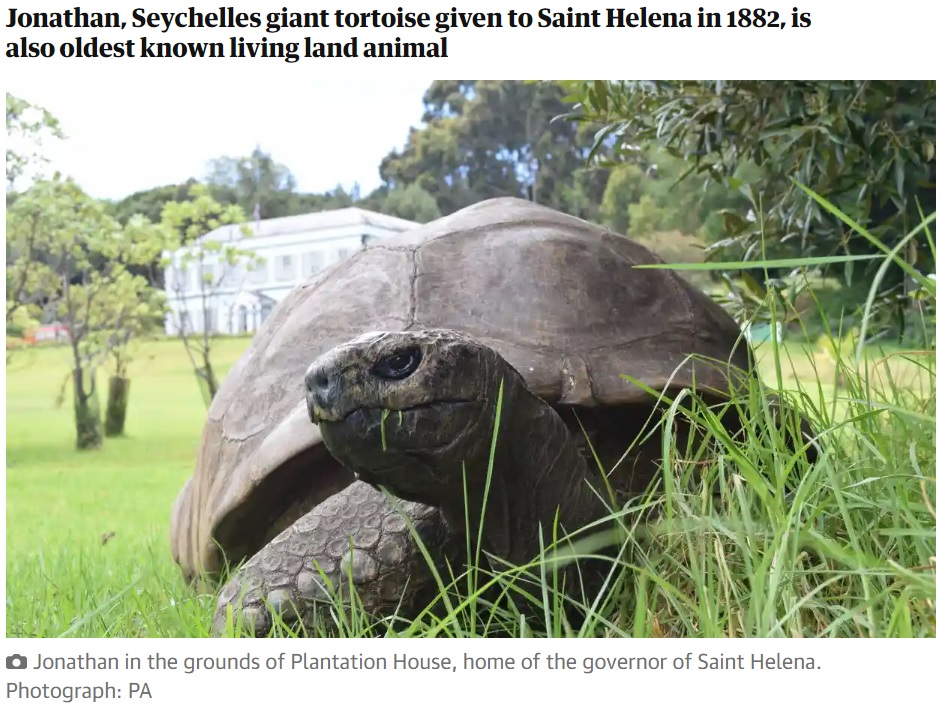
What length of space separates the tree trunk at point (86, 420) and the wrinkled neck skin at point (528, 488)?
5134 mm

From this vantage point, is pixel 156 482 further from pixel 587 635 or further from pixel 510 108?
pixel 587 635

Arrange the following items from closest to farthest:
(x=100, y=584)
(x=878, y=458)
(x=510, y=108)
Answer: (x=878, y=458)
(x=100, y=584)
(x=510, y=108)

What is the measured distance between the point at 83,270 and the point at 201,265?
807mm

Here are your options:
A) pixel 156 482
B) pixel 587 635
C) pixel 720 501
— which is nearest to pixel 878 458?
pixel 720 501

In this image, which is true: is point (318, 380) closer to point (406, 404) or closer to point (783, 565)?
point (406, 404)

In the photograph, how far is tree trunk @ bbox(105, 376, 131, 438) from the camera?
235 inches

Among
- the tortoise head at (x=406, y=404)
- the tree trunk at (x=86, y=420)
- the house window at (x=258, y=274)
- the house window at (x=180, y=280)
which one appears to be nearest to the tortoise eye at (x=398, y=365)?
the tortoise head at (x=406, y=404)

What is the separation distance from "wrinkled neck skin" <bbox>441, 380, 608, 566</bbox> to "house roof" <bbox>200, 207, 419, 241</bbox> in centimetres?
332

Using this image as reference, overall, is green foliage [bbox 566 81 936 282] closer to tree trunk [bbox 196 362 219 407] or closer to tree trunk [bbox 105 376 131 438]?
tree trunk [bbox 196 362 219 407]

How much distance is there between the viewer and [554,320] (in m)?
1.70

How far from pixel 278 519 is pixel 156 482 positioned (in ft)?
13.0
